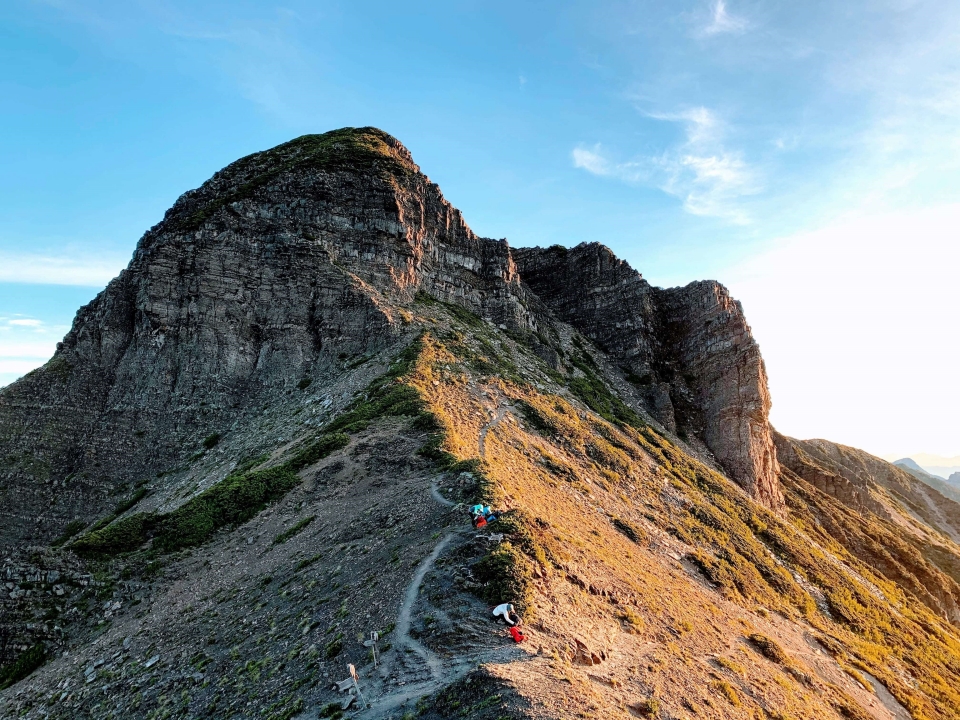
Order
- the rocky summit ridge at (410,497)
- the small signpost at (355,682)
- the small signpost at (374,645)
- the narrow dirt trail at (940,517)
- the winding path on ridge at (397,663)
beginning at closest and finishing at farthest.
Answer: the winding path on ridge at (397,663)
the small signpost at (355,682)
the small signpost at (374,645)
the rocky summit ridge at (410,497)
the narrow dirt trail at (940,517)

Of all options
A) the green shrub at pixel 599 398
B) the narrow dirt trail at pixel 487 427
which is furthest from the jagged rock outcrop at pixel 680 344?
the narrow dirt trail at pixel 487 427

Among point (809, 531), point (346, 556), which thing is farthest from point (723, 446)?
point (346, 556)

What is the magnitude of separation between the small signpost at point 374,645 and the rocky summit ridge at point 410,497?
0.13 meters

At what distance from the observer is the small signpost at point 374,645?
15.6 m

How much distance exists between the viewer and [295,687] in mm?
15938

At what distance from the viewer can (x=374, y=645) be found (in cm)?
1617

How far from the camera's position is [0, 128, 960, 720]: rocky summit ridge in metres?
18.1

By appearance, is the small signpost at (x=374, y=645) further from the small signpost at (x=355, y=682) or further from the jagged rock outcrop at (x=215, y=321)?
the jagged rock outcrop at (x=215, y=321)

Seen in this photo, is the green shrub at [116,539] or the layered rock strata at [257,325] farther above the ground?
the layered rock strata at [257,325]

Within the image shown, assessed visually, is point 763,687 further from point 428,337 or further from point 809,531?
point 809,531

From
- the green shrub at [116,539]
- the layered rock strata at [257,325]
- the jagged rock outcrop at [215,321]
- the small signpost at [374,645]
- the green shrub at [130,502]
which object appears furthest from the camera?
the layered rock strata at [257,325]

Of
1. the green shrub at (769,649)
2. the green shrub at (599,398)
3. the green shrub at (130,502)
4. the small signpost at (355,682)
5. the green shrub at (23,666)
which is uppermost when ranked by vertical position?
the green shrub at (599,398)

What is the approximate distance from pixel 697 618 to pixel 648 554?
635 centimetres

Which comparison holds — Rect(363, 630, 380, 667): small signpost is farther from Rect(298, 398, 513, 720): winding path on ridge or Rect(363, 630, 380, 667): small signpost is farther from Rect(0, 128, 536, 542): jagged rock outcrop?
Rect(0, 128, 536, 542): jagged rock outcrop
